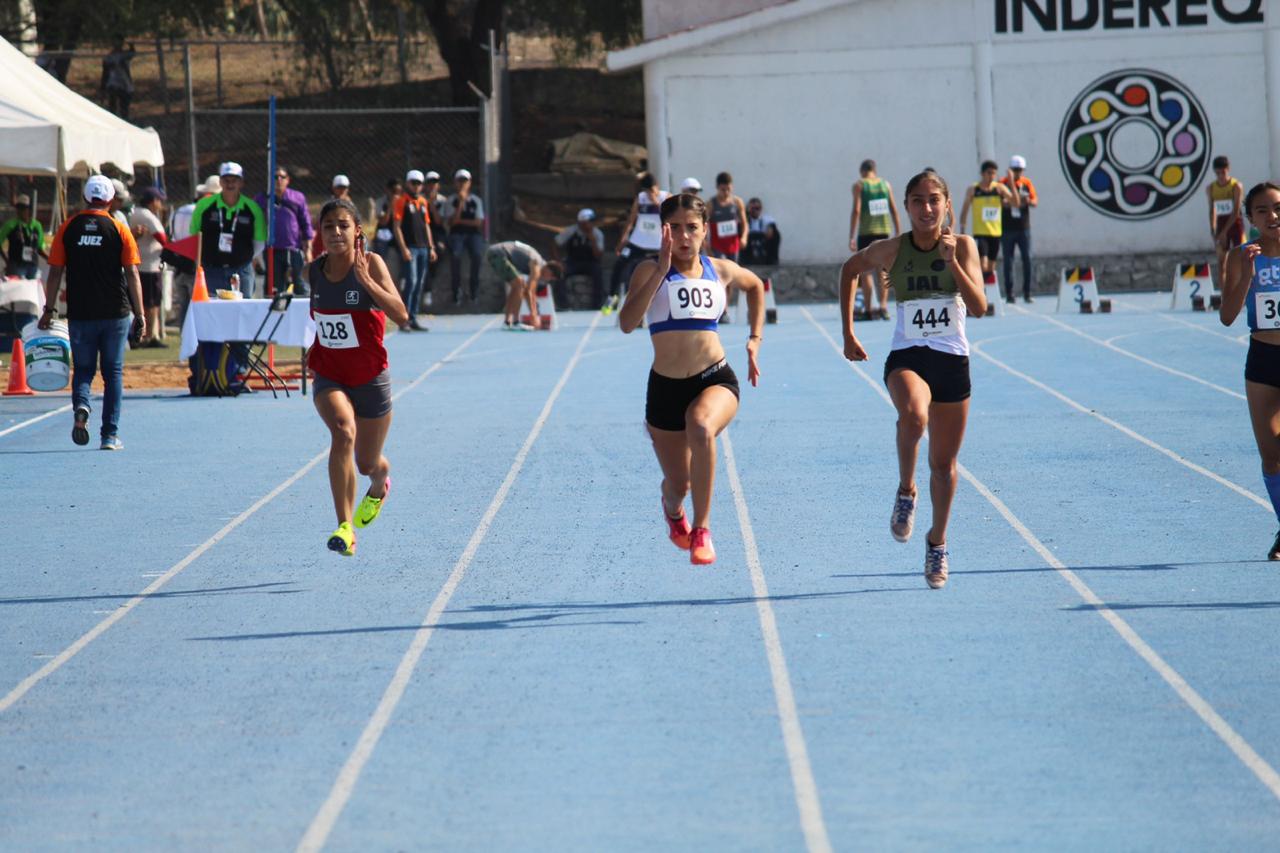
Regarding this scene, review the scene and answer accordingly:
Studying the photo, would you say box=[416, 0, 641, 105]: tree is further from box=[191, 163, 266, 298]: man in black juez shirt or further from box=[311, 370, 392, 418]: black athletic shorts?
box=[311, 370, 392, 418]: black athletic shorts

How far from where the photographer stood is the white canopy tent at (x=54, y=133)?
54.9 ft

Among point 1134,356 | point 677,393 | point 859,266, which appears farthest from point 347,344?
point 1134,356

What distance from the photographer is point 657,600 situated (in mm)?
7691

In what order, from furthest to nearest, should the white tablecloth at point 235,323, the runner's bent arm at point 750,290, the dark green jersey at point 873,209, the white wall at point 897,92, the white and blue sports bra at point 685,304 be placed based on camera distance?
the white wall at point 897,92 < the dark green jersey at point 873,209 < the white tablecloth at point 235,323 < the runner's bent arm at point 750,290 < the white and blue sports bra at point 685,304

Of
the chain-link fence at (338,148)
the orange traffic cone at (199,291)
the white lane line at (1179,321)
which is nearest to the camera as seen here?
the orange traffic cone at (199,291)

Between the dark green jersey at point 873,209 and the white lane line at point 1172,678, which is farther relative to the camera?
the dark green jersey at point 873,209

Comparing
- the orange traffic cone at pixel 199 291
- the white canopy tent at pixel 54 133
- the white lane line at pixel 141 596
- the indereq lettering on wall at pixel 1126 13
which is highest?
the indereq lettering on wall at pixel 1126 13

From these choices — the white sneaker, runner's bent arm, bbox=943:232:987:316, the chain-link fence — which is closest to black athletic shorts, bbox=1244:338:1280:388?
runner's bent arm, bbox=943:232:987:316

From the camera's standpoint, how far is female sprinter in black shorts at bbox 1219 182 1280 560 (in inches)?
320

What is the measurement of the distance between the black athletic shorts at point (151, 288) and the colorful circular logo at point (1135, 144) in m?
14.5

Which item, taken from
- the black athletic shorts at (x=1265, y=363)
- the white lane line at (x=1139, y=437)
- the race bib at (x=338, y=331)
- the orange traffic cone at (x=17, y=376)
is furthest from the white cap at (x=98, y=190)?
the black athletic shorts at (x=1265, y=363)

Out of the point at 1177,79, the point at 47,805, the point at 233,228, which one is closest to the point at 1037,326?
the point at 1177,79

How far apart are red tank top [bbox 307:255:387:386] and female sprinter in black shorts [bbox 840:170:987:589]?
97.1 inches

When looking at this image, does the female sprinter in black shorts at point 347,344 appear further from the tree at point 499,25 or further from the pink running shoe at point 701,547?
the tree at point 499,25
